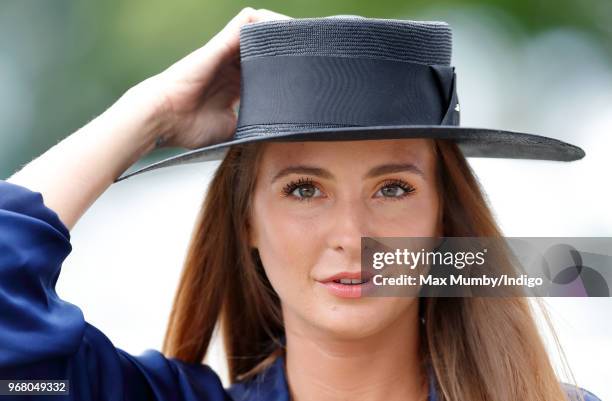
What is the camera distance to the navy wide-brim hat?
6.84 feet

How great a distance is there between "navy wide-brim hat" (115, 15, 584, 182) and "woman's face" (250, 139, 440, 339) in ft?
0.26

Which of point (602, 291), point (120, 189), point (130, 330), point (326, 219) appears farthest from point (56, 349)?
point (120, 189)

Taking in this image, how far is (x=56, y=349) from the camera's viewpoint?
2.02 meters

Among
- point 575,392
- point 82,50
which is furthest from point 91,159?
point 82,50

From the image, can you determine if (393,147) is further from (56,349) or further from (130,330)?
(130,330)

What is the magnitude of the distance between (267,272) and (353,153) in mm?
348

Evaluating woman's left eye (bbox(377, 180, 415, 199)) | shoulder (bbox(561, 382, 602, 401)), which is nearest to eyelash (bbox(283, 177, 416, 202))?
woman's left eye (bbox(377, 180, 415, 199))

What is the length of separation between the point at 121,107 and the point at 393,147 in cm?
63

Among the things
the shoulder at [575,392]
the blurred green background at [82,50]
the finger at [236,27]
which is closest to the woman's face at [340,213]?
the finger at [236,27]

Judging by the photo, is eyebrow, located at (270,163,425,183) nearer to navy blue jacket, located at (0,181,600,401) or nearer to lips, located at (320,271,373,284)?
lips, located at (320,271,373,284)

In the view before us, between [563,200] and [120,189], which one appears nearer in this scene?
[563,200]

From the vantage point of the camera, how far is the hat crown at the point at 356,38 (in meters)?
2.10

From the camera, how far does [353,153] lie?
214cm

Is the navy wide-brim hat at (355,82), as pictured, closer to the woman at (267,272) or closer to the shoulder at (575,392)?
the woman at (267,272)
